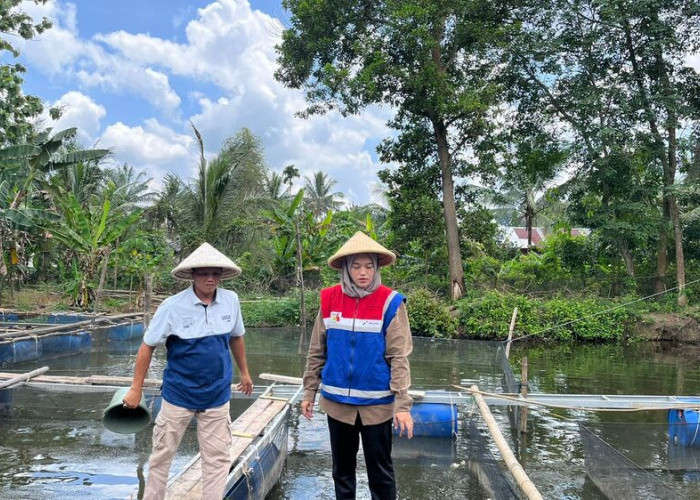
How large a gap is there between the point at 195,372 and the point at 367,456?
95 centimetres

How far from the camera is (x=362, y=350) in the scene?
8.80 ft

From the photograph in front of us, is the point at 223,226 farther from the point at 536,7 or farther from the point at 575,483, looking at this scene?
the point at 575,483

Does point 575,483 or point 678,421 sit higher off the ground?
point 678,421

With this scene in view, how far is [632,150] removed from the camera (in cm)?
1639

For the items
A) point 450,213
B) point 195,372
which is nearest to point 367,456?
point 195,372

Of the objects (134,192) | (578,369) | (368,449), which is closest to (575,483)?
(368,449)

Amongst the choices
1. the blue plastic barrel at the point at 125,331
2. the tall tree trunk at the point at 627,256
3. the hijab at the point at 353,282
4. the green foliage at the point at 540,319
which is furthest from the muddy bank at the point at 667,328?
the hijab at the point at 353,282

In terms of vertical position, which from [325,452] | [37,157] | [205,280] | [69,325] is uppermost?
[37,157]

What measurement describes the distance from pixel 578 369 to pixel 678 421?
18.5ft

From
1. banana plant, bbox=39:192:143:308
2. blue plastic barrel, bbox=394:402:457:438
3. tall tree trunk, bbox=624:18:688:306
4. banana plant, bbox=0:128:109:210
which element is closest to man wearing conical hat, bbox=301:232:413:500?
blue plastic barrel, bbox=394:402:457:438

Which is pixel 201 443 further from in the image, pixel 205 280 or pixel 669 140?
pixel 669 140

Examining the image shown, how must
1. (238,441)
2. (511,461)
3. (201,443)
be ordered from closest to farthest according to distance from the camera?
(201,443) < (511,461) < (238,441)

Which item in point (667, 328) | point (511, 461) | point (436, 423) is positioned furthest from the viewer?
point (667, 328)

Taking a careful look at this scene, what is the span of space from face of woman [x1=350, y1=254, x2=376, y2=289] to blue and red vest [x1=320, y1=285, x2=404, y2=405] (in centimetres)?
7
